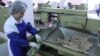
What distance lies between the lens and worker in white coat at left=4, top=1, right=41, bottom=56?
5.66ft

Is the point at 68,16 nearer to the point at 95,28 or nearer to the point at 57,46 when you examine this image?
the point at 95,28

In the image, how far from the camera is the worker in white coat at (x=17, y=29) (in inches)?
67.9

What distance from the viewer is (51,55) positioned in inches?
62.9

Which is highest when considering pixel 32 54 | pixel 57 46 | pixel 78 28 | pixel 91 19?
pixel 91 19

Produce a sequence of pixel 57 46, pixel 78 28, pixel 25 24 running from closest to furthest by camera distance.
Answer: pixel 57 46 → pixel 78 28 → pixel 25 24

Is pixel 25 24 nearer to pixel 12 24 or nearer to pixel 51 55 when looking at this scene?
pixel 12 24

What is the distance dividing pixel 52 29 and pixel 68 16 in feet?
0.78

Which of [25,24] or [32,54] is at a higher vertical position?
[25,24]

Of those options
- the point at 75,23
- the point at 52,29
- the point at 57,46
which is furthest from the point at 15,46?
the point at 75,23

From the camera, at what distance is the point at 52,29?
175 centimetres

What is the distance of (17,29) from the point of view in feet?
5.96

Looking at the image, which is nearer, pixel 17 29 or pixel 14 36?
pixel 14 36

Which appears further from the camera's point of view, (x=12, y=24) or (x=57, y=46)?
(x=12, y=24)

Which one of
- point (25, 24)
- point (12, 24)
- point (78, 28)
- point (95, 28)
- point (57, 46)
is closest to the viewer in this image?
point (57, 46)
